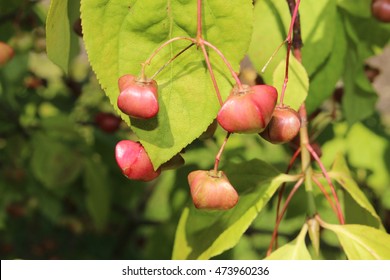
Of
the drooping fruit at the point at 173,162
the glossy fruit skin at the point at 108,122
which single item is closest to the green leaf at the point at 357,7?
the drooping fruit at the point at 173,162

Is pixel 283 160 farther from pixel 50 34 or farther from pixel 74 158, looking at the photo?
pixel 50 34

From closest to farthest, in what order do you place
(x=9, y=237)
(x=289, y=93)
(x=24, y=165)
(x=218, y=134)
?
1. (x=289, y=93)
2. (x=218, y=134)
3. (x=24, y=165)
4. (x=9, y=237)

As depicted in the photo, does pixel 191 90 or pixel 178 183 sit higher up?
pixel 191 90

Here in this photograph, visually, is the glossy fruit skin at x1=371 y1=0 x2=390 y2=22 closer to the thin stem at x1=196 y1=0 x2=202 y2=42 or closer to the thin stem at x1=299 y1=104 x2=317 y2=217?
the thin stem at x1=299 y1=104 x2=317 y2=217

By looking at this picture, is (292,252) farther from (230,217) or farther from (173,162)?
(173,162)

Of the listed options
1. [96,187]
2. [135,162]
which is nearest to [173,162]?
[135,162]
